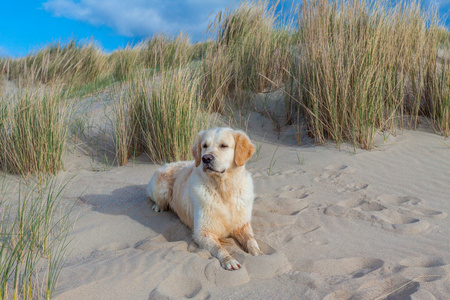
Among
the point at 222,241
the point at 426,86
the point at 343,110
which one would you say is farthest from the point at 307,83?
the point at 222,241

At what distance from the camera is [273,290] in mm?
2441

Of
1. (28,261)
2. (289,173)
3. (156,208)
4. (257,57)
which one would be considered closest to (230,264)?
(28,261)

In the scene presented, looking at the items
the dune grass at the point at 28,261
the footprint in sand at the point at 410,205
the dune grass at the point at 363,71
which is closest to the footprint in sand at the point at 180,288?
the dune grass at the point at 28,261

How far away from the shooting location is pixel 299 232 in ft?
11.1

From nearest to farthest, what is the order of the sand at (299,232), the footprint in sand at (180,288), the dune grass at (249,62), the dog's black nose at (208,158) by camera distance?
the footprint in sand at (180,288)
the sand at (299,232)
the dog's black nose at (208,158)
the dune grass at (249,62)

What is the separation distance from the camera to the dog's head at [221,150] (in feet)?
10.0

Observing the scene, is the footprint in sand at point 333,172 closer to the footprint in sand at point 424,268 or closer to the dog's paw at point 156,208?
the footprint in sand at point 424,268

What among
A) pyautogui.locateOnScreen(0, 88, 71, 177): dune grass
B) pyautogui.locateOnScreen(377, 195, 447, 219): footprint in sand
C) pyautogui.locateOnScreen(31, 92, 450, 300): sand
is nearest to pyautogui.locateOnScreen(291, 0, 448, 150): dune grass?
pyautogui.locateOnScreen(31, 92, 450, 300): sand

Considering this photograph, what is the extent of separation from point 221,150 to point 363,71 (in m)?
3.42

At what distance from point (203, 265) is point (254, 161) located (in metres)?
3.19

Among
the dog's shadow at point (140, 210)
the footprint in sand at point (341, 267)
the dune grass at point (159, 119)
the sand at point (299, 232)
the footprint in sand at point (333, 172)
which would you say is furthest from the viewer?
the dune grass at point (159, 119)

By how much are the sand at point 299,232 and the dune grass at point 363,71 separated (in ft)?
1.40

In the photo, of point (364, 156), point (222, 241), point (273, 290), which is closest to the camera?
point (273, 290)

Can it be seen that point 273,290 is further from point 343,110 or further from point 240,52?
point 240,52
